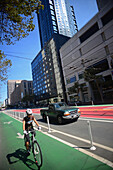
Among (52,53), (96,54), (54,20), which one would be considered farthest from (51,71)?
(54,20)

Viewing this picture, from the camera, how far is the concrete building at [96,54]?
28.8 meters

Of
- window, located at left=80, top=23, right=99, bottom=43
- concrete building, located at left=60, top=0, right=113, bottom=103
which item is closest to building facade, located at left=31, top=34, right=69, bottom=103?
concrete building, located at left=60, top=0, right=113, bottom=103

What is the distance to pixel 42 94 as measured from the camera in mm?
70375

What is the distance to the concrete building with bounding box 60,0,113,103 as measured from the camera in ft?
94.4

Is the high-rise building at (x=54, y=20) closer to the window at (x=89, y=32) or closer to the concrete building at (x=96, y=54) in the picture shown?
the concrete building at (x=96, y=54)

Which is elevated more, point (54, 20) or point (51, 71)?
point (54, 20)

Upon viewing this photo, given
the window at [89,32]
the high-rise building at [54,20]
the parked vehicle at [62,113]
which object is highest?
the high-rise building at [54,20]

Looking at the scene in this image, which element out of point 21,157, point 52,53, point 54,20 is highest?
point 54,20

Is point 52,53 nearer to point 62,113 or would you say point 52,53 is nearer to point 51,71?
point 51,71

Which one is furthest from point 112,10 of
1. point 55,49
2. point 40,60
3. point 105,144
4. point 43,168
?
point 40,60

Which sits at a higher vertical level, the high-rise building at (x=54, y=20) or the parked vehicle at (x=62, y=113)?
the high-rise building at (x=54, y=20)

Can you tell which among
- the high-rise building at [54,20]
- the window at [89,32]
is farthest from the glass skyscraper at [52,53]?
the window at [89,32]

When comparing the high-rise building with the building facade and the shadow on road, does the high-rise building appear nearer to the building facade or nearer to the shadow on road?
the building facade

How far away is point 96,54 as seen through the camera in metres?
32.3
